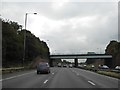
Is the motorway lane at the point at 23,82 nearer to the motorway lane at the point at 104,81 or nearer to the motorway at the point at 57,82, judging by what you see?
the motorway at the point at 57,82

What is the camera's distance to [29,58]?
10362 cm

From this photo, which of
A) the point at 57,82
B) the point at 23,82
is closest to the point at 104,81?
the point at 57,82

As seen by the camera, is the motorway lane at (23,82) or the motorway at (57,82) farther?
the motorway at (57,82)

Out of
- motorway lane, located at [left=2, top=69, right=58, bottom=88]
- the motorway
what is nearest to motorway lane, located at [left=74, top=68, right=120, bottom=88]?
the motorway

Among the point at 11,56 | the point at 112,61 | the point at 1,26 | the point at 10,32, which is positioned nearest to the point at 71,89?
the point at 1,26

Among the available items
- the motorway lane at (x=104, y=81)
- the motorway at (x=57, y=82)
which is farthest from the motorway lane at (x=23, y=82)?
the motorway lane at (x=104, y=81)

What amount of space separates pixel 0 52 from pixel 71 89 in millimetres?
49765

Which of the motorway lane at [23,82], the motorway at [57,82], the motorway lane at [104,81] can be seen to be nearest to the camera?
the motorway lane at [23,82]

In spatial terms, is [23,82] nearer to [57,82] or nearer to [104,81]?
[57,82]

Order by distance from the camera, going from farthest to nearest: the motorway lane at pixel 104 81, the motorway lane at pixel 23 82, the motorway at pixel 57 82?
the motorway lane at pixel 104 81 < the motorway at pixel 57 82 < the motorway lane at pixel 23 82

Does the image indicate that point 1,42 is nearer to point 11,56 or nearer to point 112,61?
point 11,56

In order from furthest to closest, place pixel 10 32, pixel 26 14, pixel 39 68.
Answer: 1. pixel 10 32
2. pixel 26 14
3. pixel 39 68

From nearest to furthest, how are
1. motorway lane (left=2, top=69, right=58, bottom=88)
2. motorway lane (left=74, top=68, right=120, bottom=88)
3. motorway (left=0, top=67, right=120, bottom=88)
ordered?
1. motorway lane (left=2, top=69, right=58, bottom=88)
2. motorway (left=0, top=67, right=120, bottom=88)
3. motorway lane (left=74, top=68, right=120, bottom=88)

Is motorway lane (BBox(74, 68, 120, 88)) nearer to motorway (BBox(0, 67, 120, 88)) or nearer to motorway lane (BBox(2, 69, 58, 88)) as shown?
motorway (BBox(0, 67, 120, 88))
